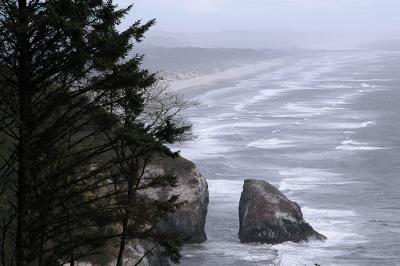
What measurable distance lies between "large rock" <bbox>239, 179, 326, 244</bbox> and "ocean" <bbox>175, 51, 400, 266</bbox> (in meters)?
0.76

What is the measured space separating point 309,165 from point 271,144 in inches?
494

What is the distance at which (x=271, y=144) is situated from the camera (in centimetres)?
8394

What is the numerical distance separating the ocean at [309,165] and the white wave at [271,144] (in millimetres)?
125

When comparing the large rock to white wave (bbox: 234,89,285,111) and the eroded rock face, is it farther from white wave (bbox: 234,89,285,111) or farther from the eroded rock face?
white wave (bbox: 234,89,285,111)

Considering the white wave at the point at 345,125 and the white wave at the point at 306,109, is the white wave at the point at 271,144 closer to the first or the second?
the white wave at the point at 345,125

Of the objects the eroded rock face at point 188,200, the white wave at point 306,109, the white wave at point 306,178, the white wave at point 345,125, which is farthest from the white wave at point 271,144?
the eroded rock face at point 188,200

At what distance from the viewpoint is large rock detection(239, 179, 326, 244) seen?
156ft

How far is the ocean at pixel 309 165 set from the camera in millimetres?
46125

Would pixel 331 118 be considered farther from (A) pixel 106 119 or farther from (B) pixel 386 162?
(A) pixel 106 119

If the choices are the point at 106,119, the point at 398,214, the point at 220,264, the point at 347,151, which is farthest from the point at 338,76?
the point at 106,119

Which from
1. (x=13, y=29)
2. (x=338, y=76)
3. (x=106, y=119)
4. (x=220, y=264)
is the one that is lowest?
(x=220, y=264)

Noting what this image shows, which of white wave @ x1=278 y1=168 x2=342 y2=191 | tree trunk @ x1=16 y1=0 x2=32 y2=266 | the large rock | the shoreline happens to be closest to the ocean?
white wave @ x1=278 y1=168 x2=342 y2=191

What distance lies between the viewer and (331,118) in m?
106

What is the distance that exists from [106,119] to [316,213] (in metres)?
41.6
